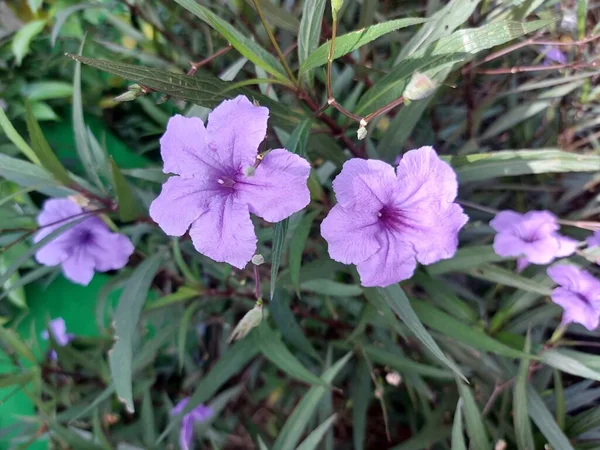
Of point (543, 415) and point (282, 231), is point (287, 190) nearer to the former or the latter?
point (282, 231)

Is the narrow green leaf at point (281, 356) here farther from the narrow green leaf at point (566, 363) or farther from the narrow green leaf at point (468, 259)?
the narrow green leaf at point (566, 363)

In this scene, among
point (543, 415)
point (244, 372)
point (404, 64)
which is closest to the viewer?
point (404, 64)

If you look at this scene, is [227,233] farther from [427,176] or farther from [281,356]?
[281,356]

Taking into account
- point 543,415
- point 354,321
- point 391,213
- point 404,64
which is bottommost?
point 354,321

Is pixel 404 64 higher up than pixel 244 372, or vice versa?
pixel 404 64

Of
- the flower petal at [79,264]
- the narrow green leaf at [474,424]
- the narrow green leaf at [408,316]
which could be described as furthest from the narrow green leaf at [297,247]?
the flower petal at [79,264]

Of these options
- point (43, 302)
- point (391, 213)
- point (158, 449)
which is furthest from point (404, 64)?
point (43, 302)

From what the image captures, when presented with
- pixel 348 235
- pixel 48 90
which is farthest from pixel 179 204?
pixel 48 90
